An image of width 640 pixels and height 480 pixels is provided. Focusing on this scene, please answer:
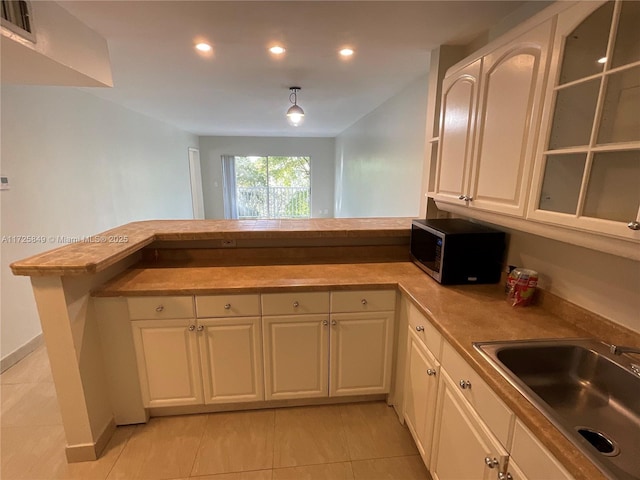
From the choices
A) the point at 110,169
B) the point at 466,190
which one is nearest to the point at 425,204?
the point at 466,190

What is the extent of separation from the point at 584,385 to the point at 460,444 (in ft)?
1.62

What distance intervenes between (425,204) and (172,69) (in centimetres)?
251

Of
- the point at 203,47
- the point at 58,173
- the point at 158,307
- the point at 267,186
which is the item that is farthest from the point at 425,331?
the point at 267,186

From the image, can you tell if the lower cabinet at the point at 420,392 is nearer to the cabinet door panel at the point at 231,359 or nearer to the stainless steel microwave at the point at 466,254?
the stainless steel microwave at the point at 466,254

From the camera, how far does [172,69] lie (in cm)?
277

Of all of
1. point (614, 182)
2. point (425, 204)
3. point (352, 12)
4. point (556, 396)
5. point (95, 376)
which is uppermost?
point (352, 12)

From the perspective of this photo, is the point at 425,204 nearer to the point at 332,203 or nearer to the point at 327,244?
the point at 327,244

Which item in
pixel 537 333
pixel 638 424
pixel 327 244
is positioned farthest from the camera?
pixel 327 244

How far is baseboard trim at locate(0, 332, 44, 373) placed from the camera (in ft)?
7.92

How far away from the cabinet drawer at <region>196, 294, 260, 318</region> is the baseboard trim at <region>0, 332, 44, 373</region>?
1.97 meters

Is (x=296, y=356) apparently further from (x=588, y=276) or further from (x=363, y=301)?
(x=588, y=276)

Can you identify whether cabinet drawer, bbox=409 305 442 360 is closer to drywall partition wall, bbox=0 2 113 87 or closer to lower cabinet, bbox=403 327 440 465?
lower cabinet, bbox=403 327 440 465

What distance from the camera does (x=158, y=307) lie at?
1.70 meters

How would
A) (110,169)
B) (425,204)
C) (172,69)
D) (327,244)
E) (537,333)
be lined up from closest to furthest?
(537,333) < (327,244) < (425,204) < (172,69) < (110,169)
